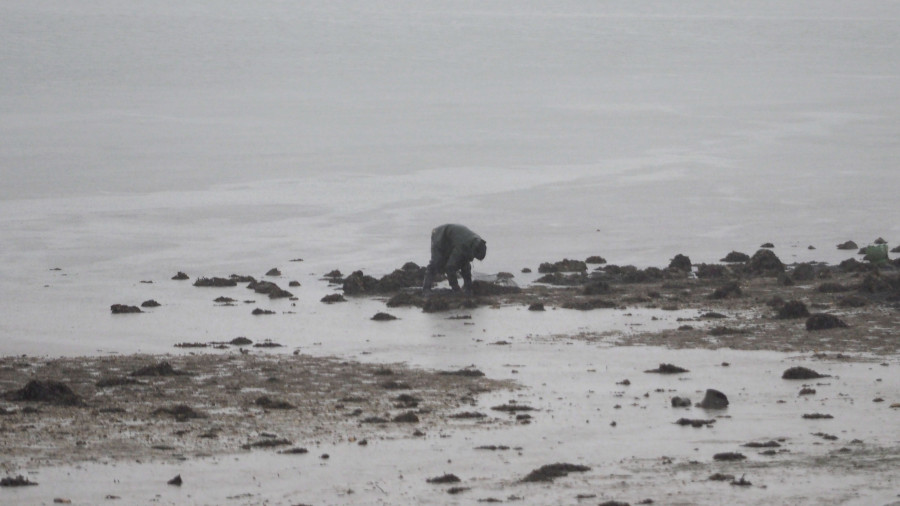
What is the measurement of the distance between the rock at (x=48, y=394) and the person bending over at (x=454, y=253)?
40.1 ft

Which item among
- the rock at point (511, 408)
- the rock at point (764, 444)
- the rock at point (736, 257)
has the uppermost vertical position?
the rock at point (736, 257)

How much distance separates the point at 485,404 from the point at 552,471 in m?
4.23

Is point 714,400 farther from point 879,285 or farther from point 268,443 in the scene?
point 879,285

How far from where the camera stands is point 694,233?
4375 centimetres

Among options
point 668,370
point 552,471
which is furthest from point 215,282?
point 552,471

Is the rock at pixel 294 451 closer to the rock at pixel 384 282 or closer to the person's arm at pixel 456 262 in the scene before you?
the person's arm at pixel 456 262

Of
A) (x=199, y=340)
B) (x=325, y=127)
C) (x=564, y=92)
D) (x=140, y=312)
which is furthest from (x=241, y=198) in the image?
(x=564, y=92)

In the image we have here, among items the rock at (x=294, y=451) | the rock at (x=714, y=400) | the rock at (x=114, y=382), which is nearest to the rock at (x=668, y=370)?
the rock at (x=714, y=400)

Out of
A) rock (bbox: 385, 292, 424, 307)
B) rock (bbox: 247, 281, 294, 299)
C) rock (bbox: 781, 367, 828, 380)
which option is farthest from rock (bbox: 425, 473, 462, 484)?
rock (bbox: 247, 281, 294, 299)

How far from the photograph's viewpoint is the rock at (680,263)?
116 ft

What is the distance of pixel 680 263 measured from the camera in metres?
35.6

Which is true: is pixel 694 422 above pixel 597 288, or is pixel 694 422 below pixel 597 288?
below

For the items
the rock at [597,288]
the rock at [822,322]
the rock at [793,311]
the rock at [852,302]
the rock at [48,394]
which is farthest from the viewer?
the rock at [597,288]

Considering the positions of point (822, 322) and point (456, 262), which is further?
point (456, 262)
